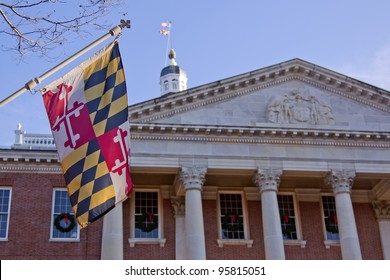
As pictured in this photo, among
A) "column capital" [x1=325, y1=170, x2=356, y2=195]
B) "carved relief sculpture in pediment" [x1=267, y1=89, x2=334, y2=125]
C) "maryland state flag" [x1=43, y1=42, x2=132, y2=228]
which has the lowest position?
"maryland state flag" [x1=43, y1=42, x2=132, y2=228]

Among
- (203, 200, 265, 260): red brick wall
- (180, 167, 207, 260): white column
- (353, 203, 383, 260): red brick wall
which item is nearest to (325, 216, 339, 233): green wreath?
(353, 203, 383, 260): red brick wall

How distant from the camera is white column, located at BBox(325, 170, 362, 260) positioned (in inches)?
1094

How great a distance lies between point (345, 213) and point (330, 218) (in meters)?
3.79

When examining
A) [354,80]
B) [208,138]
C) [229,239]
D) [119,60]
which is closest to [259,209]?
[229,239]

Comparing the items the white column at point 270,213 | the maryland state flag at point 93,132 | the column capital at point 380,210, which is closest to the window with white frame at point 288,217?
the white column at point 270,213

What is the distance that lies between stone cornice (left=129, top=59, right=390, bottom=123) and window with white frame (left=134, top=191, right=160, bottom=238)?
4.26 m

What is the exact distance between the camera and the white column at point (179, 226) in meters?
30.2

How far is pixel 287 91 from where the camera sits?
31.6 metres

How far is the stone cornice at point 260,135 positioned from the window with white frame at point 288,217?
3.83 metres

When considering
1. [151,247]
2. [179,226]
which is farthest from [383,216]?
[151,247]

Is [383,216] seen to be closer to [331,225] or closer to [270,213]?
[331,225]

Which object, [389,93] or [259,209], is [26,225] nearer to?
[259,209]

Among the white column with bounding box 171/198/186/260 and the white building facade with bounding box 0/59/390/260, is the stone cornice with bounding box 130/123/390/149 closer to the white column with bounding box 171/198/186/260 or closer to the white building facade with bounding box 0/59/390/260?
the white building facade with bounding box 0/59/390/260

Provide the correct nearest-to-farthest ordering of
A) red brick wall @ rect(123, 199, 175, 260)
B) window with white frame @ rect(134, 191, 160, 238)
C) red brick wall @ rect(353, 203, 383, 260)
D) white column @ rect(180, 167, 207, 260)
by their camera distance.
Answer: white column @ rect(180, 167, 207, 260) < red brick wall @ rect(123, 199, 175, 260) < window with white frame @ rect(134, 191, 160, 238) < red brick wall @ rect(353, 203, 383, 260)
